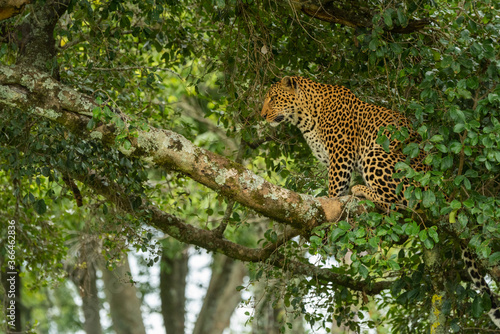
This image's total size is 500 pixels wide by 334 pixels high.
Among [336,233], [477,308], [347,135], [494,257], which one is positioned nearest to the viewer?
[336,233]

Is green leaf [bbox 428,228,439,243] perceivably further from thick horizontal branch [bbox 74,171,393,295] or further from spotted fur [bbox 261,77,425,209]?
thick horizontal branch [bbox 74,171,393,295]

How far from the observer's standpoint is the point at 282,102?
726 centimetres

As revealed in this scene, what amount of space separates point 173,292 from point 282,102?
9722mm

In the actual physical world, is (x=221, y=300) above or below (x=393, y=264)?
above

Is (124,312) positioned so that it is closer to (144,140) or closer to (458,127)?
(144,140)

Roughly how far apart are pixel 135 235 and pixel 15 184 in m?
1.56

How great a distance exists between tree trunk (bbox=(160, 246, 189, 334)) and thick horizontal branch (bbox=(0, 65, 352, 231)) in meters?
9.85

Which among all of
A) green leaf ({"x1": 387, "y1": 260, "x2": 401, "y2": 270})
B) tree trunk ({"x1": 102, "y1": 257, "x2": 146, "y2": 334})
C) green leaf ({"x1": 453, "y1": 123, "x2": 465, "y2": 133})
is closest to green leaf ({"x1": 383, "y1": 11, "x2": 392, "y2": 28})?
green leaf ({"x1": 453, "y1": 123, "x2": 465, "y2": 133})

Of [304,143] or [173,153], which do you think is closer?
[173,153]

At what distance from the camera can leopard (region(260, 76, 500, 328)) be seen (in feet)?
20.1

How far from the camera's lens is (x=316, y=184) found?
23.8 feet

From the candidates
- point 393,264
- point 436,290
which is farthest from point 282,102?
point 393,264

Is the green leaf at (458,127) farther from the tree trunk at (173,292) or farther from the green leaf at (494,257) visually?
the tree trunk at (173,292)

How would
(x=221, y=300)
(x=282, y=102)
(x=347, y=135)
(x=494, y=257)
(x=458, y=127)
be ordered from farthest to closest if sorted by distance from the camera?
(x=221, y=300)
(x=282, y=102)
(x=347, y=135)
(x=494, y=257)
(x=458, y=127)
